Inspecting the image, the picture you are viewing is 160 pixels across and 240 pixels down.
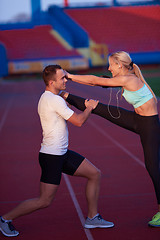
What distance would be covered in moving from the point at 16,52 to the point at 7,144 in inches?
1060

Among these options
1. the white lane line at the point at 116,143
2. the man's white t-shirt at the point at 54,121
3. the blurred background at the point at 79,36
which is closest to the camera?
the man's white t-shirt at the point at 54,121

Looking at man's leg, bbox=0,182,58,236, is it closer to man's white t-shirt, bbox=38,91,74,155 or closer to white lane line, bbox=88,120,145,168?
man's white t-shirt, bbox=38,91,74,155

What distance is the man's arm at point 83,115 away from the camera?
4.09 meters

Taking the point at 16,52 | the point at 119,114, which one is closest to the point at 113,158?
the point at 119,114

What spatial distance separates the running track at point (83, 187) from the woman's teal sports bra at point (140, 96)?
1288 millimetres

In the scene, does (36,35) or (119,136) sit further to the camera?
(36,35)

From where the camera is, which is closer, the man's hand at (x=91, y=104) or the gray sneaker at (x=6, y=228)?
the gray sneaker at (x=6, y=228)

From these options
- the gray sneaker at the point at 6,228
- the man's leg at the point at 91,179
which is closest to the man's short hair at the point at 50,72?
the man's leg at the point at 91,179

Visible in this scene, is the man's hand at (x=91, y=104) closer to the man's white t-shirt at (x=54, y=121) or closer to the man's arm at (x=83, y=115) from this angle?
the man's arm at (x=83, y=115)

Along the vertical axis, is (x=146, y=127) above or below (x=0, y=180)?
above

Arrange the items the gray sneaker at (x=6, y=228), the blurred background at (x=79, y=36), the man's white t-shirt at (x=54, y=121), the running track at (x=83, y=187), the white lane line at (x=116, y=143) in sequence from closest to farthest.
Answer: the man's white t-shirt at (x=54, y=121), the gray sneaker at (x=6, y=228), the running track at (x=83, y=187), the white lane line at (x=116, y=143), the blurred background at (x=79, y=36)

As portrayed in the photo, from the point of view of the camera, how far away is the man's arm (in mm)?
4094

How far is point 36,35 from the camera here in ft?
123

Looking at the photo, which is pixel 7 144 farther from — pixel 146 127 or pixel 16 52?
pixel 16 52
